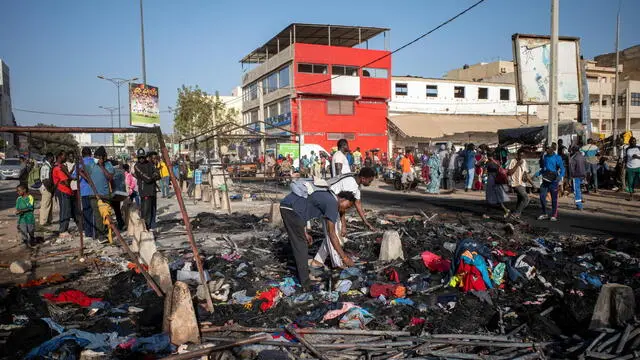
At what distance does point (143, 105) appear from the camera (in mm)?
22344

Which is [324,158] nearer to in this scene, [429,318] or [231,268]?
[231,268]

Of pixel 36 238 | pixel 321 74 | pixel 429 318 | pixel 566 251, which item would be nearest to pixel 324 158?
pixel 321 74

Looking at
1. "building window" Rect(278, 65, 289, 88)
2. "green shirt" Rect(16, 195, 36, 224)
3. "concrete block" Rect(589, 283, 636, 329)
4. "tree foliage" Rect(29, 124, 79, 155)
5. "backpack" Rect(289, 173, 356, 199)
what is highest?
"building window" Rect(278, 65, 289, 88)

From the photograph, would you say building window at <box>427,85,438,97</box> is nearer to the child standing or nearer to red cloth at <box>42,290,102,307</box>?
the child standing

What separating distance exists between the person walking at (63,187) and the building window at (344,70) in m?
30.1

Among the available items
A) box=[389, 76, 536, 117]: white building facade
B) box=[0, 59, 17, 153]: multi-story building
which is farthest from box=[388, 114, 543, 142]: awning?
box=[0, 59, 17, 153]: multi-story building

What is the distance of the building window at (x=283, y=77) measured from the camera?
3769 cm

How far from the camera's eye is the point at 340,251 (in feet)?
20.7

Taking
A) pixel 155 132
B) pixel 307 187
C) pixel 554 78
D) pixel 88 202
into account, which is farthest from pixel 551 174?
pixel 88 202

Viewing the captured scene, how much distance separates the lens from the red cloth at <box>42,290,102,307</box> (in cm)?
588

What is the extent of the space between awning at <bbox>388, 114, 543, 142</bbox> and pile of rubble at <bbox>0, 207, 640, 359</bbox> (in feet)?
97.3

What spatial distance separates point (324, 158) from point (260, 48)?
18198mm

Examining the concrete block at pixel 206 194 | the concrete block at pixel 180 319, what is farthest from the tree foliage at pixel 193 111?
the concrete block at pixel 180 319

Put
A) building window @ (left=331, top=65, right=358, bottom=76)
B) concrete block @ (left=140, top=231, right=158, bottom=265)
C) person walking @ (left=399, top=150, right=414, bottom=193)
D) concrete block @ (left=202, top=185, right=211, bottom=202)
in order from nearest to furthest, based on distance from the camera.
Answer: concrete block @ (left=140, top=231, right=158, bottom=265), concrete block @ (left=202, top=185, right=211, bottom=202), person walking @ (left=399, top=150, right=414, bottom=193), building window @ (left=331, top=65, right=358, bottom=76)
